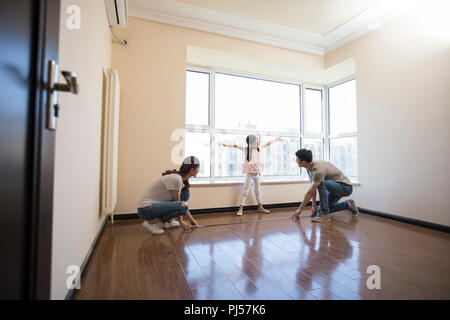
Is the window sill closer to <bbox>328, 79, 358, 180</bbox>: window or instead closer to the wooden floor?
<bbox>328, 79, 358, 180</bbox>: window

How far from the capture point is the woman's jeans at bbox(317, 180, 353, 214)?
2.92 metres

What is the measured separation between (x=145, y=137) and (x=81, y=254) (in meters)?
1.76

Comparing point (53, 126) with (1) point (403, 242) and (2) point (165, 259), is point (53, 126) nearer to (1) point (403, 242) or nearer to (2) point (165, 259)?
(2) point (165, 259)

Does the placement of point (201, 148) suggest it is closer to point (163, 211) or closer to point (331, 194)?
point (163, 211)

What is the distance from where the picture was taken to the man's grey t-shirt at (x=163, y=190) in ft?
7.51

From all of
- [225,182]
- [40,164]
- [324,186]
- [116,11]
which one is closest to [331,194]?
[324,186]

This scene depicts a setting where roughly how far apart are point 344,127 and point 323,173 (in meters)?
→ 1.73

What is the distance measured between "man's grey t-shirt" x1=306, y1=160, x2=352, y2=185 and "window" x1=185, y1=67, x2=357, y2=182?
108 cm

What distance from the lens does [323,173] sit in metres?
2.89

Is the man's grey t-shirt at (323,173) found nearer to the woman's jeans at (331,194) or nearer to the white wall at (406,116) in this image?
the woman's jeans at (331,194)

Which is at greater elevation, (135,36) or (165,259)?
(135,36)

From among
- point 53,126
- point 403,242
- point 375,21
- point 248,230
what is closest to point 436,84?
point 375,21

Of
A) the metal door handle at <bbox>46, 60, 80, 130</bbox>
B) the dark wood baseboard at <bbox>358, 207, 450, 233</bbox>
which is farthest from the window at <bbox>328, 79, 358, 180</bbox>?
the metal door handle at <bbox>46, 60, 80, 130</bbox>

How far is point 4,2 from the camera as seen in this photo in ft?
1.72
